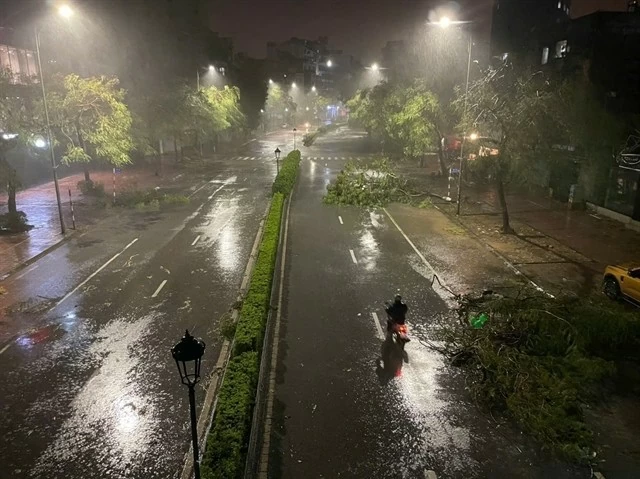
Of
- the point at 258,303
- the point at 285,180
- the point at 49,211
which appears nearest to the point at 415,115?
the point at 285,180

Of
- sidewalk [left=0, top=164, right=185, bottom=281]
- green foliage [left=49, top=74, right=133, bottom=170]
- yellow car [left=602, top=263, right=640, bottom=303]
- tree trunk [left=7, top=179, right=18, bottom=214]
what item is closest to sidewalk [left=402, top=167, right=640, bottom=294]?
yellow car [left=602, top=263, right=640, bottom=303]

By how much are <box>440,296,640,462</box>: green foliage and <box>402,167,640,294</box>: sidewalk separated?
2.66 meters

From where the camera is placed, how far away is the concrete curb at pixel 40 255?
1814 centimetres

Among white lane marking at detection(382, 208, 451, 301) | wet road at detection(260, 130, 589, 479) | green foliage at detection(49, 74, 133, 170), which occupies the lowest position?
wet road at detection(260, 130, 589, 479)

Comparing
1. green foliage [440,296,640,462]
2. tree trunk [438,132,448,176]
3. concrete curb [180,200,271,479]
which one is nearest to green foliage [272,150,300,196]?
tree trunk [438,132,448,176]

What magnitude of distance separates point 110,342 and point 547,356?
11.4 metres

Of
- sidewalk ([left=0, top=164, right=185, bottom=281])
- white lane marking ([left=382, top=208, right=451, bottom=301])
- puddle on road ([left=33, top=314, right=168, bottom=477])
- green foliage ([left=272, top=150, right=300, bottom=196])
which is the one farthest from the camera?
green foliage ([left=272, top=150, right=300, bottom=196])

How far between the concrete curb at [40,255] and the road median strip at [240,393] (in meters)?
10.0

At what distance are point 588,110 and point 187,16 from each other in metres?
48.6

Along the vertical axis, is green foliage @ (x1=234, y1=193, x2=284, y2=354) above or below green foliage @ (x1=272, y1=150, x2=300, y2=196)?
below

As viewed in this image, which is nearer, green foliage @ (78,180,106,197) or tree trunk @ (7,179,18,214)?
tree trunk @ (7,179,18,214)

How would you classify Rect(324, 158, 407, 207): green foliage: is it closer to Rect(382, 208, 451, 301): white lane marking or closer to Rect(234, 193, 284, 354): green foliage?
Rect(382, 208, 451, 301): white lane marking

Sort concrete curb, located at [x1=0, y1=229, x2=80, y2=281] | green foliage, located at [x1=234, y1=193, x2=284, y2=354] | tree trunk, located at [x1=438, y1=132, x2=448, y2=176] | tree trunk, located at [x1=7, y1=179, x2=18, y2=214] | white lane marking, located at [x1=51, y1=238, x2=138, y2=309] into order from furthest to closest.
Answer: tree trunk, located at [x1=438, y1=132, x2=448, y2=176]
tree trunk, located at [x1=7, y1=179, x2=18, y2=214]
concrete curb, located at [x1=0, y1=229, x2=80, y2=281]
white lane marking, located at [x1=51, y1=238, x2=138, y2=309]
green foliage, located at [x1=234, y1=193, x2=284, y2=354]

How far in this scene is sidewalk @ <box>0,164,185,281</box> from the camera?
2052 centimetres
